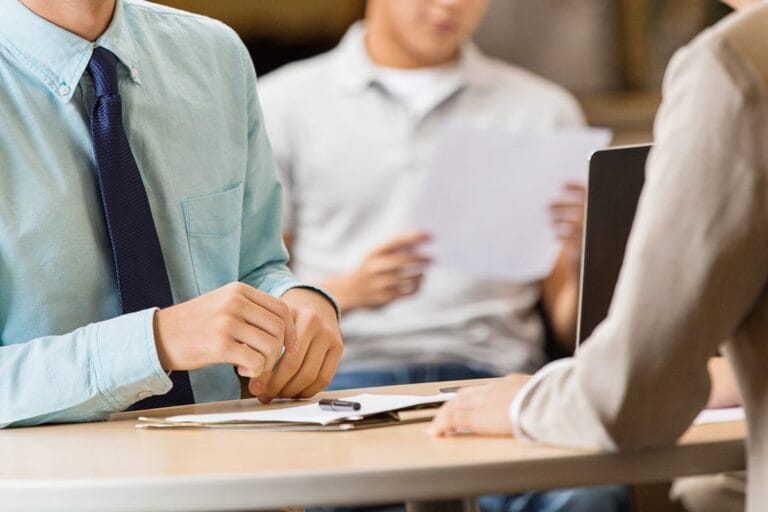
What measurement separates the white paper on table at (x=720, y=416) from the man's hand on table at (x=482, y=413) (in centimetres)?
17

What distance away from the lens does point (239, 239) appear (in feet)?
4.99

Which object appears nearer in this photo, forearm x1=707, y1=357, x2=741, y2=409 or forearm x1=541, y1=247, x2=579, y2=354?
forearm x1=707, y1=357, x2=741, y2=409

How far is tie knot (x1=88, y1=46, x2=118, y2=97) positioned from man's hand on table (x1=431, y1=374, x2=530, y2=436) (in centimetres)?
55

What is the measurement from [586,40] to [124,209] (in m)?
2.89

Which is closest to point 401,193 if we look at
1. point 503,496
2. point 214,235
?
point 503,496

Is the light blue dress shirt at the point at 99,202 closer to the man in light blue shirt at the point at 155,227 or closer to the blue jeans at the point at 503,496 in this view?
the man in light blue shirt at the point at 155,227

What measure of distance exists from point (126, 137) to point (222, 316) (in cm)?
30

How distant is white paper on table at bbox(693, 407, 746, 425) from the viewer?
3.59 feet

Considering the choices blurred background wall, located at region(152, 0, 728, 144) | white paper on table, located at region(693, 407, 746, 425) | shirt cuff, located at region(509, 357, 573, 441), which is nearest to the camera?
shirt cuff, located at region(509, 357, 573, 441)

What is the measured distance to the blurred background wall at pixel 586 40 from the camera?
3846 millimetres

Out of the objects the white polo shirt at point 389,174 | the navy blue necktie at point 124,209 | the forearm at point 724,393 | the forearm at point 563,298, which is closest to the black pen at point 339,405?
the navy blue necktie at point 124,209

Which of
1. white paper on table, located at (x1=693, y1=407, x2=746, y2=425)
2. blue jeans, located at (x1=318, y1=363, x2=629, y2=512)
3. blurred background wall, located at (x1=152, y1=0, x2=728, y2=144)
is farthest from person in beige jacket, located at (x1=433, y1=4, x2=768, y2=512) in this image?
blurred background wall, located at (x1=152, y1=0, x2=728, y2=144)

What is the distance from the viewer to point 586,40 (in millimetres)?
3967

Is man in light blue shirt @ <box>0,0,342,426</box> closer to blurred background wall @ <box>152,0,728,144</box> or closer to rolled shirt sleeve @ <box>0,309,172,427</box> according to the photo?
rolled shirt sleeve @ <box>0,309,172,427</box>
